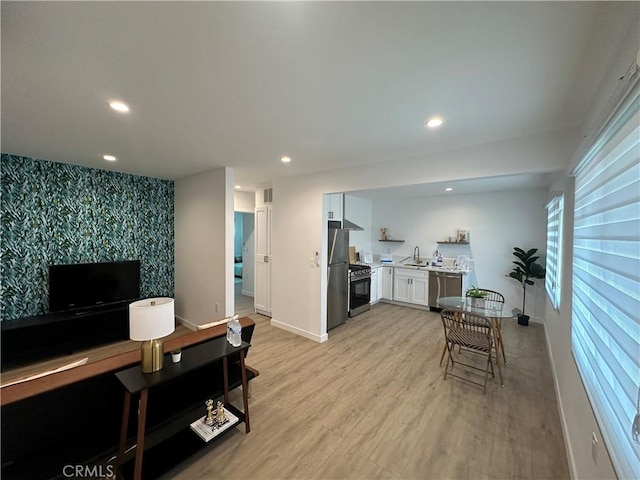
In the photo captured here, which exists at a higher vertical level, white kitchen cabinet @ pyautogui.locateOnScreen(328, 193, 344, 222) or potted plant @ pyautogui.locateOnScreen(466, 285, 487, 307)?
white kitchen cabinet @ pyautogui.locateOnScreen(328, 193, 344, 222)

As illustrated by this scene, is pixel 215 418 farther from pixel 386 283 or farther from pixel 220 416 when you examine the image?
pixel 386 283

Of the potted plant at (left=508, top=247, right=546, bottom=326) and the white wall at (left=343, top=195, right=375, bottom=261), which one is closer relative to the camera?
the potted plant at (left=508, top=247, right=546, bottom=326)

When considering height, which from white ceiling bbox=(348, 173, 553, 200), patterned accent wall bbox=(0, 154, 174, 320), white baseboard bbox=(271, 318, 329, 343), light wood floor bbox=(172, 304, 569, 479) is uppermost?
white ceiling bbox=(348, 173, 553, 200)

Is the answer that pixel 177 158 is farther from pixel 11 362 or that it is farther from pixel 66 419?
pixel 11 362

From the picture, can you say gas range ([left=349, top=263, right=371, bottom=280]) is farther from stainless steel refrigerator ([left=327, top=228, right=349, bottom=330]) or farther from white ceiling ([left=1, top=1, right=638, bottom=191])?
white ceiling ([left=1, top=1, right=638, bottom=191])

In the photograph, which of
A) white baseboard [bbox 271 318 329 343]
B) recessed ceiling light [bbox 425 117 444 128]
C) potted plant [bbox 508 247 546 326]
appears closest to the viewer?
recessed ceiling light [bbox 425 117 444 128]

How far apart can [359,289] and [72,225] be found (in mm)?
4874

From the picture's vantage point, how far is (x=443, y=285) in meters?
5.36

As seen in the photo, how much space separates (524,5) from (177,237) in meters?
5.27

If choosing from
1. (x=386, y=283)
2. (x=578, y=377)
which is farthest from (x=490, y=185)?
(x=578, y=377)

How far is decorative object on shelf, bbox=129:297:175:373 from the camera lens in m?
1.72

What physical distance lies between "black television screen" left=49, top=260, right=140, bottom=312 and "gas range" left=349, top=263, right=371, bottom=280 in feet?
12.3

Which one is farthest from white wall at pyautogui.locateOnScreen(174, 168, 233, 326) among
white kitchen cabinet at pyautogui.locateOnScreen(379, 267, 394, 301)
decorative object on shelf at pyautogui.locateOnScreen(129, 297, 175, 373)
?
white kitchen cabinet at pyautogui.locateOnScreen(379, 267, 394, 301)

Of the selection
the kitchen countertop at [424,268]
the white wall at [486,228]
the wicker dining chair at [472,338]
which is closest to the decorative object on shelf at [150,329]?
the wicker dining chair at [472,338]
